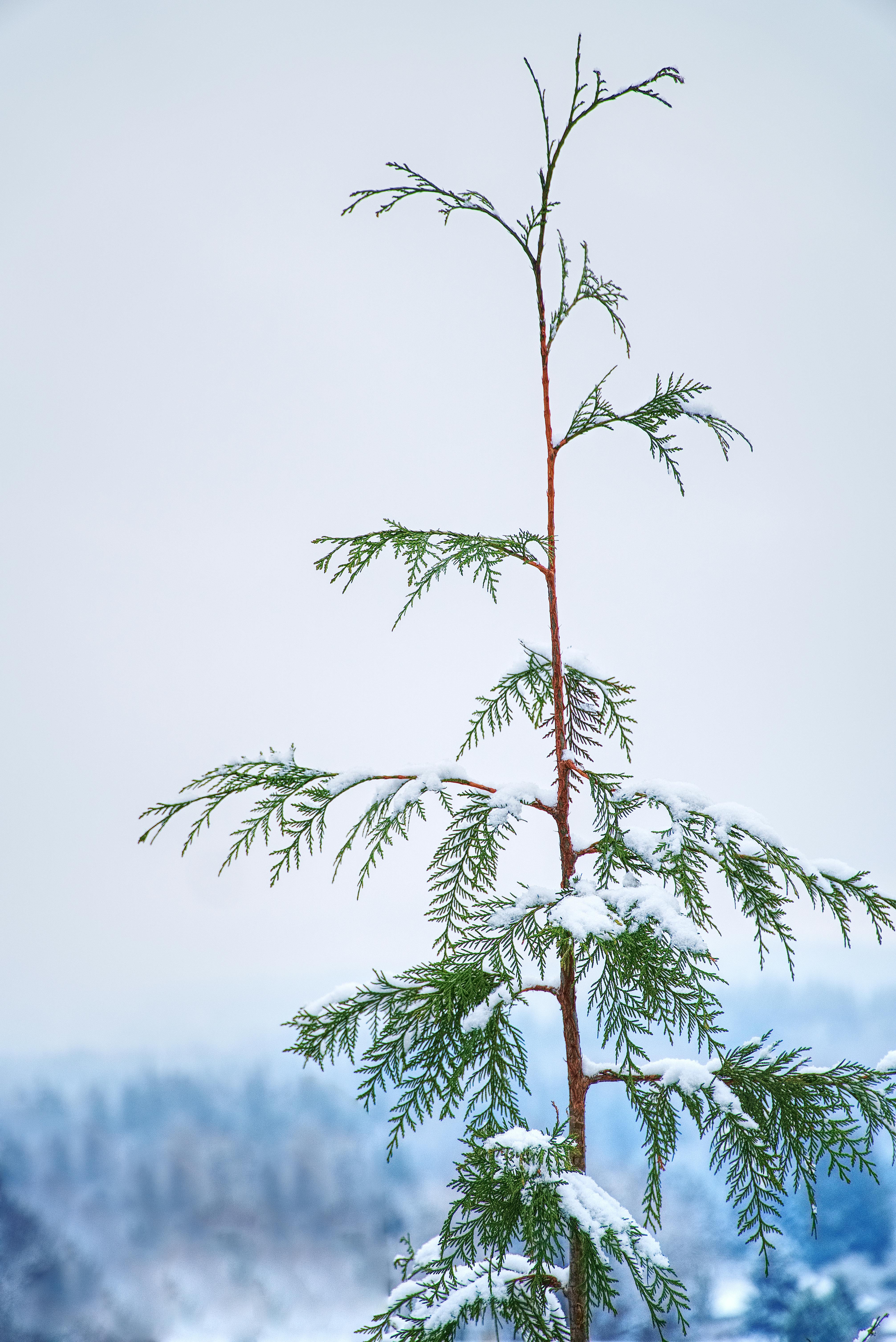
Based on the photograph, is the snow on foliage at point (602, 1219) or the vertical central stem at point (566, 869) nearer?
the snow on foliage at point (602, 1219)

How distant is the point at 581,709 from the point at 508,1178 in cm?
194

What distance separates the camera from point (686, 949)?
3.25m

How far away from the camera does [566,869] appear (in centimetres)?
382

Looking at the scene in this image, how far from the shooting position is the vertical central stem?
3436 millimetres

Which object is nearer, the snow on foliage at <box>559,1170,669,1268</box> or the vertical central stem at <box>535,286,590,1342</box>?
the snow on foliage at <box>559,1170,669,1268</box>

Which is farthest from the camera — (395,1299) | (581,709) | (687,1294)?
(581,709)

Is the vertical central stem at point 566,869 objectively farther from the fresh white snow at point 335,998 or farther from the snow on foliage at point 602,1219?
the fresh white snow at point 335,998

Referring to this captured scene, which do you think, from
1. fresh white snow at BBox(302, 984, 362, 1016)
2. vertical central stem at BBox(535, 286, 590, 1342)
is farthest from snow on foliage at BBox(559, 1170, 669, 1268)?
fresh white snow at BBox(302, 984, 362, 1016)

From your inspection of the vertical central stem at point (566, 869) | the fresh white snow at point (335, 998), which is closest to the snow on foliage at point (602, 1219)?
the vertical central stem at point (566, 869)

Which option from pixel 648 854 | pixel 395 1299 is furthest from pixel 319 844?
pixel 395 1299

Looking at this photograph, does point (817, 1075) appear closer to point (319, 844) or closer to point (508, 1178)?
point (508, 1178)

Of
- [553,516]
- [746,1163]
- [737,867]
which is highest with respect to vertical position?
[553,516]

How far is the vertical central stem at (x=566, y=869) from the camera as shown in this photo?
344 cm

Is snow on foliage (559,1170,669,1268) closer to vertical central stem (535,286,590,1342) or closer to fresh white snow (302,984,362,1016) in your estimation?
vertical central stem (535,286,590,1342)
